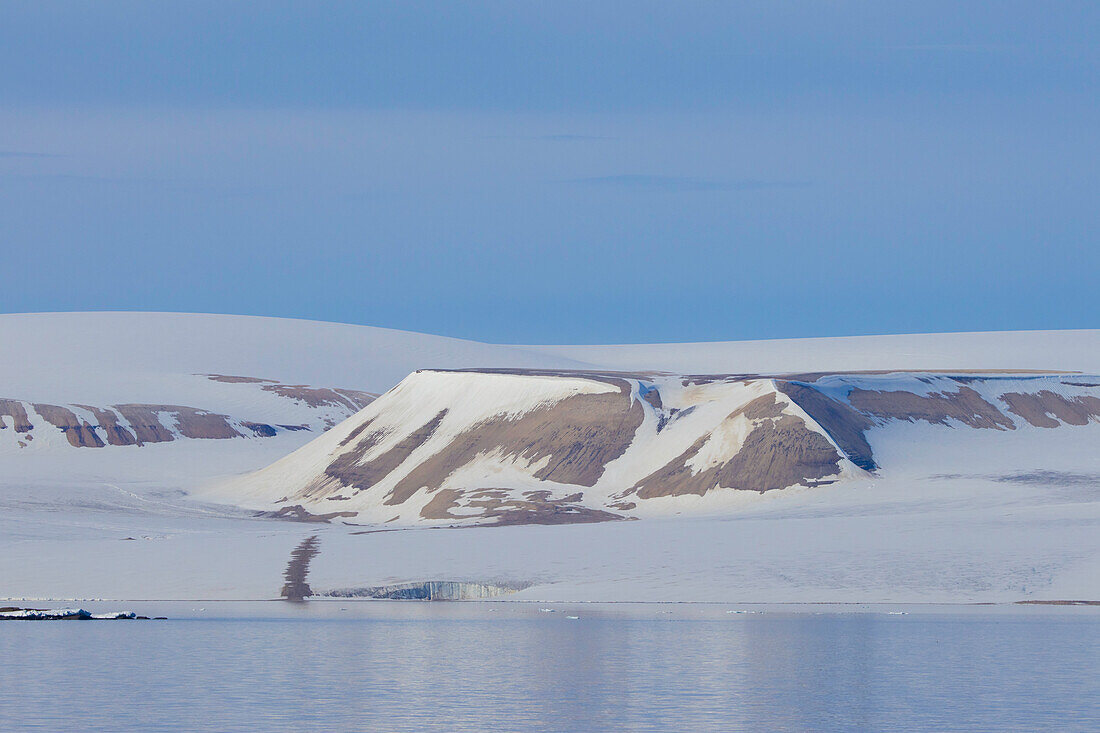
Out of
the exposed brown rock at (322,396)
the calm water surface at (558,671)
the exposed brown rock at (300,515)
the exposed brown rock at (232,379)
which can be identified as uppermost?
the exposed brown rock at (232,379)

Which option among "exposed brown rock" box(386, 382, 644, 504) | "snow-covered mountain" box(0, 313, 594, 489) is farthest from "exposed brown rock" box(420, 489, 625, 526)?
"snow-covered mountain" box(0, 313, 594, 489)

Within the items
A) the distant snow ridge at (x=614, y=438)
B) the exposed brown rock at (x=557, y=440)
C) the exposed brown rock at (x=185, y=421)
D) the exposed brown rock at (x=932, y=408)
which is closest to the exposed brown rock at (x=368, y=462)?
the distant snow ridge at (x=614, y=438)

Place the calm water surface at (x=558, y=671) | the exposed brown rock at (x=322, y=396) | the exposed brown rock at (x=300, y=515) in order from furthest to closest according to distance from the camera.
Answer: the exposed brown rock at (x=322, y=396) → the exposed brown rock at (x=300, y=515) → the calm water surface at (x=558, y=671)

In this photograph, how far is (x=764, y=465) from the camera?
55500 mm

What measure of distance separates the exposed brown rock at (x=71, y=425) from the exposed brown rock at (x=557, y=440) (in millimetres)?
25597

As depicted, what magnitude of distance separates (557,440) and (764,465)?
975 cm

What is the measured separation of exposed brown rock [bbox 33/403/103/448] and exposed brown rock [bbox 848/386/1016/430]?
3962cm

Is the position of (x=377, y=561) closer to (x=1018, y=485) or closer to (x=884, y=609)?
(x=884, y=609)

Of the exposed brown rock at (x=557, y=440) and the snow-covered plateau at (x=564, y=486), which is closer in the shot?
the snow-covered plateau at (x=564, y=486)

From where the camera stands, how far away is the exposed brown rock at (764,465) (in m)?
54.8

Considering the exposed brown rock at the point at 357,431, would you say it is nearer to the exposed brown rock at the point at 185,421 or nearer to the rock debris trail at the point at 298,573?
the exposed brown rock at the point at 185,421

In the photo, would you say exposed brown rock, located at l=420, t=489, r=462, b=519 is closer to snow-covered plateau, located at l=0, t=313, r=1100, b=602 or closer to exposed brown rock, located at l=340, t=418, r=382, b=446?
snow-covered plateau, located at l=0, t=313, r=1100, b=602

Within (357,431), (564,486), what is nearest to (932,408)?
(564,486)

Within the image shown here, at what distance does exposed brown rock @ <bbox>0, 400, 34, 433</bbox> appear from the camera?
8144cm
